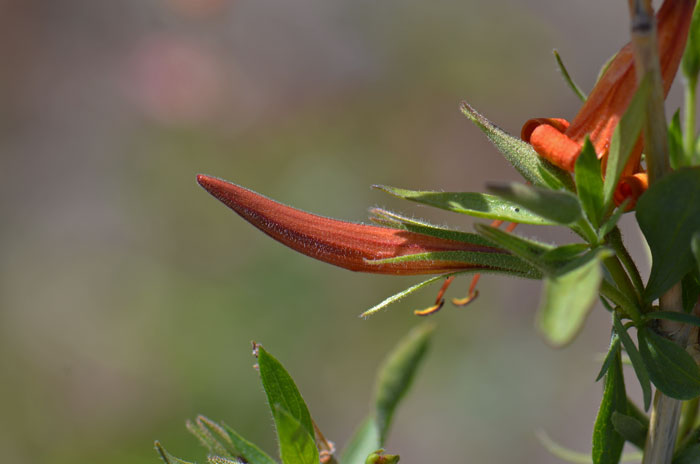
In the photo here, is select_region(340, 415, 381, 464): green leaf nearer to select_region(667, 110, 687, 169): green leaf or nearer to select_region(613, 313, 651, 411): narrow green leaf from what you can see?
select_region(613, 313, 651, 411): narrow green leaf

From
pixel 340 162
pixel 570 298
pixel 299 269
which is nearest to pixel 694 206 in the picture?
pixel 570 298

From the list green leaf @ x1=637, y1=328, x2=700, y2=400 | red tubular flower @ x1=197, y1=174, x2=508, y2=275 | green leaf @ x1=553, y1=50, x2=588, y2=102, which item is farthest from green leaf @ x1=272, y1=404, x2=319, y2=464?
green leaf @ x1=553, y1=50, x2=588, y2=102

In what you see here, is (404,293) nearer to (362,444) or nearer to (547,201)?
(547,201)

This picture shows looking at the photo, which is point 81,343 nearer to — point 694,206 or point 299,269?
point 299,269

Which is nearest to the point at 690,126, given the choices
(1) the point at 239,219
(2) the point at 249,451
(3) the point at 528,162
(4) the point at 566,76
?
(4) the point at 566,76

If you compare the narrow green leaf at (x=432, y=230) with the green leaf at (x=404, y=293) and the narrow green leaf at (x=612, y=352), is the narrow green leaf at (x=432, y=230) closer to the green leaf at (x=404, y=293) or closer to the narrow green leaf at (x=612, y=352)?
the green leaf at (x=404, y=293)

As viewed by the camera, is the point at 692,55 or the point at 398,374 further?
the point at 398,374

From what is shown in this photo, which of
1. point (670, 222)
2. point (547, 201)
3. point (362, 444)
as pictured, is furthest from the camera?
point (362, 444)
